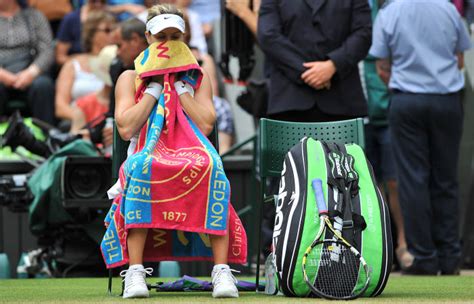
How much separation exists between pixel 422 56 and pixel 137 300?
4121 mm

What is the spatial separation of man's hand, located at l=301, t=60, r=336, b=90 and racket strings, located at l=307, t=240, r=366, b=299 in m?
2.53

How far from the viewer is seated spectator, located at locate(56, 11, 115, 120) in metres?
12.4

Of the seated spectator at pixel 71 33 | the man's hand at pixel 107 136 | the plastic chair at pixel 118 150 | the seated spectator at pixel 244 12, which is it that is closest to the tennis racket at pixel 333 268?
the plastic chair at pixel 118 150

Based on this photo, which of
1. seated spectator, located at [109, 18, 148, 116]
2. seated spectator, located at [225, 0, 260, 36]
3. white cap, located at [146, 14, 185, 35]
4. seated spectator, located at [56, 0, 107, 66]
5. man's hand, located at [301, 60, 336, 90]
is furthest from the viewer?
seated spectator, located at [56, 0, 107, 66]

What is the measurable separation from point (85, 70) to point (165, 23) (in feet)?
20.1

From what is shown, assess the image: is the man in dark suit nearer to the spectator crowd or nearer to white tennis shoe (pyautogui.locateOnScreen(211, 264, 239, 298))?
the spectator crowd

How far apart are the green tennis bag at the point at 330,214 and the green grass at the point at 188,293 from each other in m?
0.14

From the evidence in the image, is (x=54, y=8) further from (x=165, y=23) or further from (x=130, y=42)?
(x=165, y=23)

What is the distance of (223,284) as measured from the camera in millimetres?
6262

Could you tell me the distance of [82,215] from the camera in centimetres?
936

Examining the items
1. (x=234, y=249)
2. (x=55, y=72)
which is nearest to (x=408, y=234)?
(x=234, y=249)


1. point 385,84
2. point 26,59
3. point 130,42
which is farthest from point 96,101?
point 385,84

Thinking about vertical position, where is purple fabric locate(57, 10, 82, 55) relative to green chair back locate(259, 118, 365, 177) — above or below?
above

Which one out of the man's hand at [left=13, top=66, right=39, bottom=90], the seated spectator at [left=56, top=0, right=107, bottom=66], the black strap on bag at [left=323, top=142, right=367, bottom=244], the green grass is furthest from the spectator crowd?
the black strap on bag at [left=323, top=142, right=367, bottom=244]
